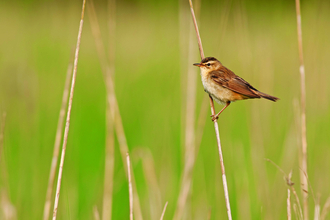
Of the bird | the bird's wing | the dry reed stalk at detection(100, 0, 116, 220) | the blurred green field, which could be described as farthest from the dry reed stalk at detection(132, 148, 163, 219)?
the bird's wing

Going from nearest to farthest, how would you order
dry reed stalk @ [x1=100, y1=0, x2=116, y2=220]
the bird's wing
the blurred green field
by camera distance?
dry reed stalk @ [x1=100, y1=0, x2=116, y2=220] < the bird's wing < the blurred green field

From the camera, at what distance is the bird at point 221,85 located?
107 inches

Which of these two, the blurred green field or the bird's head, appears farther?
the blurred green field

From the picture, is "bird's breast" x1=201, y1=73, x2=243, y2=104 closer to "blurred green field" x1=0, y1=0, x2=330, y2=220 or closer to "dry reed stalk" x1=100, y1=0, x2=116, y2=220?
"blurred green field" x1=0, y1=0, x2=330, y2=220

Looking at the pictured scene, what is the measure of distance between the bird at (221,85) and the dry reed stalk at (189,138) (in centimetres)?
12

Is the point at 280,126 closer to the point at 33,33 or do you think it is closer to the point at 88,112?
the point at 88,112

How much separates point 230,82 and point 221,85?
10 centimetres

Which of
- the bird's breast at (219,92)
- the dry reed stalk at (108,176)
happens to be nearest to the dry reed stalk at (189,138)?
the bird's breast at (219,92)

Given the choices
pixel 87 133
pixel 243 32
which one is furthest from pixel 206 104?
pixel 87 133

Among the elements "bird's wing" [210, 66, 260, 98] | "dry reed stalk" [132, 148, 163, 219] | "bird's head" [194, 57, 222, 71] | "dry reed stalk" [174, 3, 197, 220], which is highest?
"bird's head" [194, 57, 222, 71]

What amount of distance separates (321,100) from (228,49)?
384 cm

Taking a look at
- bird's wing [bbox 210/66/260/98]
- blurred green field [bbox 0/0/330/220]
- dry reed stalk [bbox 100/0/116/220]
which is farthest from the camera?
blurred green field [bbox 0/0/330/220]

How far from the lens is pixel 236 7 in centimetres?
299

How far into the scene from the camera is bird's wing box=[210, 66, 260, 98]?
2.71 m
